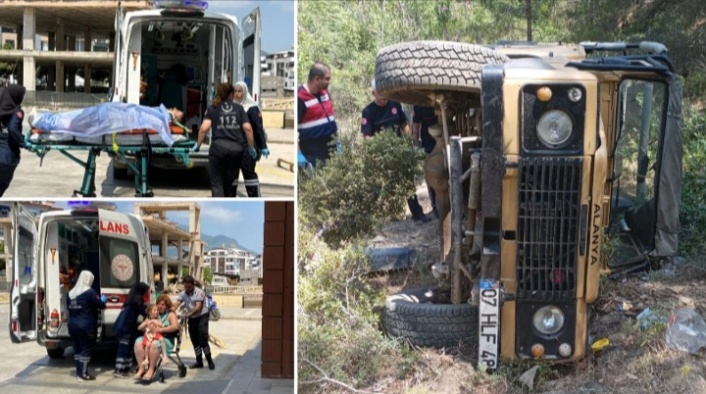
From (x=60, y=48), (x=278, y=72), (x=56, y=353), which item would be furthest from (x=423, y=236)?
(x=60, y=48)

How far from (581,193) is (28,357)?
4311 mm

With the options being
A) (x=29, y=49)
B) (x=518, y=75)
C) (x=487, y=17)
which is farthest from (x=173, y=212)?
(x=29, y=49)

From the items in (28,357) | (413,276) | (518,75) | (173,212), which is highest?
(518,75)

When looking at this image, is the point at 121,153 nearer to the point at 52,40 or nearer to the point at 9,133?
the point at 9,133

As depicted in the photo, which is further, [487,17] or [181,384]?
[487,17]

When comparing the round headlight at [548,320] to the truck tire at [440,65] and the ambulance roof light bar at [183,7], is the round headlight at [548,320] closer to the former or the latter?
the truck tire at [440,65]

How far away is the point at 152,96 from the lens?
1266 cm

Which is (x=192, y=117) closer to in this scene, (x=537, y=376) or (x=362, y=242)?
(x=362, y=242)

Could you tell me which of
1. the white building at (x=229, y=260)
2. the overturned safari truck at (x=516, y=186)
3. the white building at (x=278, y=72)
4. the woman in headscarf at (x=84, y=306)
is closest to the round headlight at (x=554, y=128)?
the overturned safari truck at (x=516, y=186)

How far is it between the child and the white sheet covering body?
1505mm

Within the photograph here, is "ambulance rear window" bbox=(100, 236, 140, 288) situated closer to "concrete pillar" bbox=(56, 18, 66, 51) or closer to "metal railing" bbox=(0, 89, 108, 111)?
"concrete pillar" bbox=(56, 18, 66, 51)

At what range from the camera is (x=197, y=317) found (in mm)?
6922

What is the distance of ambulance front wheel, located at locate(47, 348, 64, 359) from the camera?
679 cm

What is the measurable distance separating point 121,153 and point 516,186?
147 inches
